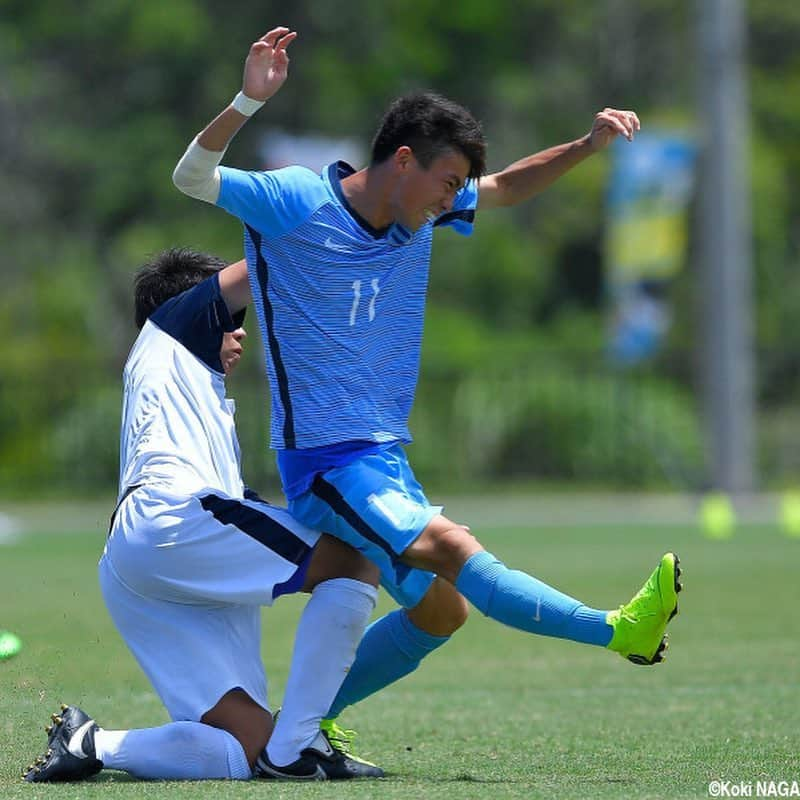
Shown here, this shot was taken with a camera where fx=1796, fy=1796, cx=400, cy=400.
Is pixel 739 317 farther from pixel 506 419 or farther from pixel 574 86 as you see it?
pixel 574 86

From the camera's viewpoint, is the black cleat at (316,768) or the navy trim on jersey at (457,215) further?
the navy trim on jersey at (457,215)

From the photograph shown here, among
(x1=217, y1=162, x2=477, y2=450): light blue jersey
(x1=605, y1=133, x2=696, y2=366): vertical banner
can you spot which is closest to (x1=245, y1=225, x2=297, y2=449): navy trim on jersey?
(x1=217, y1=162, x2=477, y2=450): light blue jersey

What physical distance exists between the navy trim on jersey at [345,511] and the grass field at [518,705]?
69 cm

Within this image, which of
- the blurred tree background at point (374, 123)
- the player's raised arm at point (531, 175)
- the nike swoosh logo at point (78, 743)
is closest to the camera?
the nike swoosh logo at point (78, 743)

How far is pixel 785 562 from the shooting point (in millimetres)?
14266

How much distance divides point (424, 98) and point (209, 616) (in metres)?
1.72

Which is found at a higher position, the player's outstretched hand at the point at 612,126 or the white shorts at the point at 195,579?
the player's outstretched hand at the point at 612,126

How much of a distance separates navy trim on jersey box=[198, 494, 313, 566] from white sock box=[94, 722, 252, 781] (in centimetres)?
58

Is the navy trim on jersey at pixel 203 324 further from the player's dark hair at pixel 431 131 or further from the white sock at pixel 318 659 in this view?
the white sock at pixel 318 659

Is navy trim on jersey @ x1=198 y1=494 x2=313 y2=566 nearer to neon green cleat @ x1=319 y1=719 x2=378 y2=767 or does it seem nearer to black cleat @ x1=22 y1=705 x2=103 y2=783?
neon green cleat @ x1=319 y1=719 x2=378 y2=767

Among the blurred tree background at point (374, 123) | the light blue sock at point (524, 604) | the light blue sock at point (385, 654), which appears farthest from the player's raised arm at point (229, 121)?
the blurred tree background at point (374, 123)

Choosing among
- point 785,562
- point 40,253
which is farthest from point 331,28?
point 785,562

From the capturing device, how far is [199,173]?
17.0 feet

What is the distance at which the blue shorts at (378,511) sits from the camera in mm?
5219
